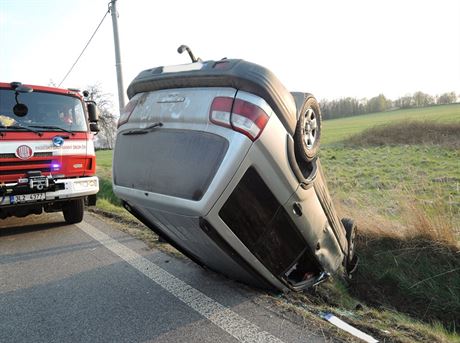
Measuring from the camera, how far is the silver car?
2.26m

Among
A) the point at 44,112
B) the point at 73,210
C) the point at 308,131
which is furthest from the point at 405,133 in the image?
the point at 308,131

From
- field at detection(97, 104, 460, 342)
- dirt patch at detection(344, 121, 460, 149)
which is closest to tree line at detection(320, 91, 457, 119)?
dirt patch at detection(344, 121, 460, 149)

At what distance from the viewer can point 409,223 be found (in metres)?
4.26

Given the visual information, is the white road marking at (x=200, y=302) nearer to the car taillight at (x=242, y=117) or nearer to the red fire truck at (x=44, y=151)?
the car taillight at (x=242, y=117)

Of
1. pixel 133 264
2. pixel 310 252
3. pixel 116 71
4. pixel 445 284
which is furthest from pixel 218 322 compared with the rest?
pixel 116 71

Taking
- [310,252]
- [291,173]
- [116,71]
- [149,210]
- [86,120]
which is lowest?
[310,252]

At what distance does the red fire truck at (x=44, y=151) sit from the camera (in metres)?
5.23

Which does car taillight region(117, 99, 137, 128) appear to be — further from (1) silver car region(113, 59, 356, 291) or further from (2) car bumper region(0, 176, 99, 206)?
(2) car bumper region(0, 176, 99, 206)

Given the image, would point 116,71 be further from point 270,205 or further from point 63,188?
point 270,205

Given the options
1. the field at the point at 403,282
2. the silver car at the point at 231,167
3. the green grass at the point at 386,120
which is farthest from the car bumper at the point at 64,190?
the green grass at the point at 386,120

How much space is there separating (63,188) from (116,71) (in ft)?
16.6

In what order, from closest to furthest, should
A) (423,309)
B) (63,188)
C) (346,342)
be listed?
(346,342) < (423,309) < (63,188)

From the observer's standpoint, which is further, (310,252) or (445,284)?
(445,284)

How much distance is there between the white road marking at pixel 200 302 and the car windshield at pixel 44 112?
235cm
